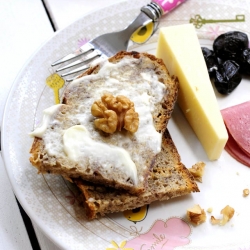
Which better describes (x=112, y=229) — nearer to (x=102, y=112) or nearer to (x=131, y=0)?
(x=102, y=112)

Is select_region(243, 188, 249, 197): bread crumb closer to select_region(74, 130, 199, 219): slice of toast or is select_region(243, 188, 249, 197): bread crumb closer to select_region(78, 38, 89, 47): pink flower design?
select_region(74, 130, 199, 219): slice of toast

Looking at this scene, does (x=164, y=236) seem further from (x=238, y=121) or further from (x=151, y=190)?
(x=238, y=121)

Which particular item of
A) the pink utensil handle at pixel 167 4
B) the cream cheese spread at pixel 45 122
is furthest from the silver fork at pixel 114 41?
the cream cheese spread at pixel 45 122

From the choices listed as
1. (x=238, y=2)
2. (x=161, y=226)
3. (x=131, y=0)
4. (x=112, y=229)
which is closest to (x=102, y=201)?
(x=112, y=229)

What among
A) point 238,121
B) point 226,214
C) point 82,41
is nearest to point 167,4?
point 82,41

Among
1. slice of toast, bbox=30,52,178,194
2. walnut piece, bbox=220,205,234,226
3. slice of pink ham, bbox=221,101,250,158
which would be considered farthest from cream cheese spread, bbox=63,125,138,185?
slice of pink ham, bbox=221,101,250,158

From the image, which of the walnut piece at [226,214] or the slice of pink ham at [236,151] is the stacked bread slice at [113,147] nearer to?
the walnut piece at [226,214]
